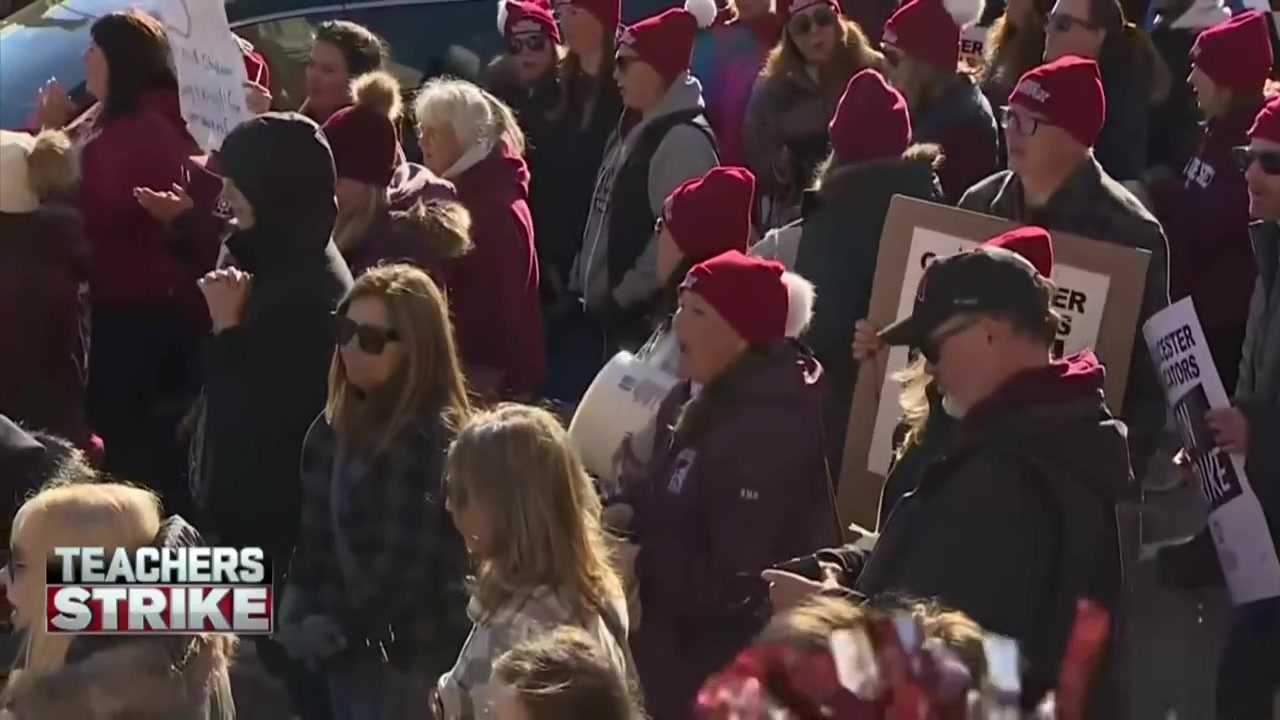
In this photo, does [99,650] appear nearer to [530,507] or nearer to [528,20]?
[530,507]

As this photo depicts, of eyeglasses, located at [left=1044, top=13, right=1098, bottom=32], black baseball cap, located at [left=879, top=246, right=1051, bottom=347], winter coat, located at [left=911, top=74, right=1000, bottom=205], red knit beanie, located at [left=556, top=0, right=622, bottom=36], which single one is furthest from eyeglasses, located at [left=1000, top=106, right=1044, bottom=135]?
red knit beanie, located at [left=556, top=0, right=622, bottom=36]

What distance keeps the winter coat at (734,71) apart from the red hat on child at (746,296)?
119 inches

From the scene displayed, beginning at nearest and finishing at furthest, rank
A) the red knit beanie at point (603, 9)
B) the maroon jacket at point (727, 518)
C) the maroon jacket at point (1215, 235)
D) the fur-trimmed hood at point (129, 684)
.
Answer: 1. the fur-trimmed hood at point (129, 684)
2. the maroon jacket at point (727, 518)
3. the maroon jacket at point (1215, 235)
4. the red knit beanie at point (603, 9)

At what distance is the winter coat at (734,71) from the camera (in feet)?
23.7

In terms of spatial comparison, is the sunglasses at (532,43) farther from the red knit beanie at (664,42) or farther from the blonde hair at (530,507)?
the blonde hair at (530,507)

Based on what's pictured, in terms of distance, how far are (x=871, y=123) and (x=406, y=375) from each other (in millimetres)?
1578

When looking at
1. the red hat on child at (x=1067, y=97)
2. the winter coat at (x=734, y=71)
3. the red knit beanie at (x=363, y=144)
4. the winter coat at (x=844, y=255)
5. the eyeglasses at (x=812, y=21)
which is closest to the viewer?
the red hat on child at (x=1067, y=97)

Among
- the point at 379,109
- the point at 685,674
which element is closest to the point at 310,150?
the point at 379,109

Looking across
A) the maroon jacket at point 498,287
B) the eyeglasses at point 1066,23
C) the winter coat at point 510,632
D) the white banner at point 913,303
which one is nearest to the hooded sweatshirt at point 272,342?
the maroon jacket at point 498,287

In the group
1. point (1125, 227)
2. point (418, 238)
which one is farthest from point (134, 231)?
point (1125, 227)

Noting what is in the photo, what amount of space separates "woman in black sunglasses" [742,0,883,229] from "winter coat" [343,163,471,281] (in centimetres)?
156

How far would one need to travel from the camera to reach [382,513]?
402cm

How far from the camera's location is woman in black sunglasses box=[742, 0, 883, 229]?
6.52 m

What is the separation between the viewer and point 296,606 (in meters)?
4.13
